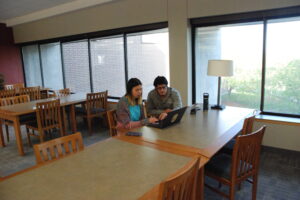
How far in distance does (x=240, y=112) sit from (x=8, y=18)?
744 centimetres

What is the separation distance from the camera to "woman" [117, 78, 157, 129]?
250 centimetres

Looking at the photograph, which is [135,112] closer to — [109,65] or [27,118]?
[27,118]

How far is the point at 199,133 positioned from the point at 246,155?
0.45 m

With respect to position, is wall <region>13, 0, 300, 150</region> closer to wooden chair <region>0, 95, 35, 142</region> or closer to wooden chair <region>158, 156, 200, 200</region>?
wooden chair <region>0, 95, 35, 142</region>

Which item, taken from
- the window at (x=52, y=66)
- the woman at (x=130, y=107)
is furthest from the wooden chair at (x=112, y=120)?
the window at (x=52, y=66)

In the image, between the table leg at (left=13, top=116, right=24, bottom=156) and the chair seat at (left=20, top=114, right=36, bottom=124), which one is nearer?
the table leg at (left=13, top=116, right=24, bottom=156)

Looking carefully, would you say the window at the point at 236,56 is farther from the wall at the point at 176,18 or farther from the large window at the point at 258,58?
the wall at the point at 176,18

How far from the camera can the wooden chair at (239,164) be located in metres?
1.73

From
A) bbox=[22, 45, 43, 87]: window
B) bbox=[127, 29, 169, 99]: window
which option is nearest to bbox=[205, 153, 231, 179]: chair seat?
A: bbox=[127, 29, 169, 99]: window

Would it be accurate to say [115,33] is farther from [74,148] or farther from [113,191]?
[113,191]

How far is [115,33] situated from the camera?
16.5 feet

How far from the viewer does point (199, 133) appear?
2.09 meters

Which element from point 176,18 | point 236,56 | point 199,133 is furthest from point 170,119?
point 176,18

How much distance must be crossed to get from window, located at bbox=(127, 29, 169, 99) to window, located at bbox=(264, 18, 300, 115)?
1.85 m
